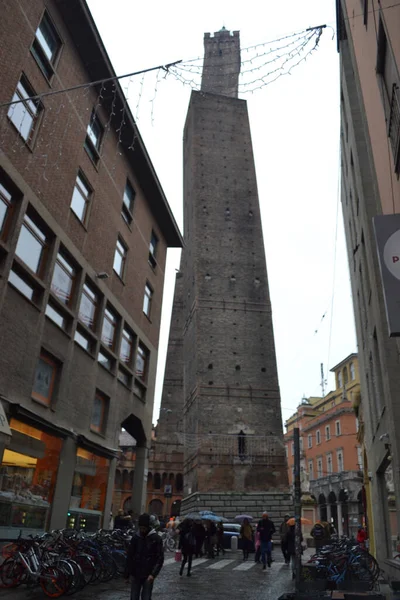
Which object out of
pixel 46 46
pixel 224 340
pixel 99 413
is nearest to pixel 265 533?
pixel 99 413

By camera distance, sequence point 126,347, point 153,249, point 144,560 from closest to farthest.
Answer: point 144,560 < point 126,347 < point 153,249

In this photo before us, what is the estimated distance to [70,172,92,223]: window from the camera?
14009 millimetres

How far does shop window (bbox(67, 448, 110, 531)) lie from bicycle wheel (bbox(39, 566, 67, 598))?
5467 millimetres

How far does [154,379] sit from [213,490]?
15365 millimetres

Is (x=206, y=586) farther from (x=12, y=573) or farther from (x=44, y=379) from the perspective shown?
(x=44, y=379)

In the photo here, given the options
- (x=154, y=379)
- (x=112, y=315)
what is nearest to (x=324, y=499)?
(x=154, y=379)

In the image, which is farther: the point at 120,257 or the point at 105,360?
the point at 120,257

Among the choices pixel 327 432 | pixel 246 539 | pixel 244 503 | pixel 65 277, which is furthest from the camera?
pixel 327 432

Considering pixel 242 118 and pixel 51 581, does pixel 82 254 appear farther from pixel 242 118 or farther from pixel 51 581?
pixel 242 118

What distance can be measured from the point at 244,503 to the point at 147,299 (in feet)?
57.2

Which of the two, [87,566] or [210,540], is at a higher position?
[210,540]

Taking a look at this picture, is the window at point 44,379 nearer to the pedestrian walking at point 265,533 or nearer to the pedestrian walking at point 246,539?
the pedestrian walking at point 265,533

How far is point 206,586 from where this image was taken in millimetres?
9539

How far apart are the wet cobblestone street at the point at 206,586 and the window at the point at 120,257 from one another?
29.2 feet
